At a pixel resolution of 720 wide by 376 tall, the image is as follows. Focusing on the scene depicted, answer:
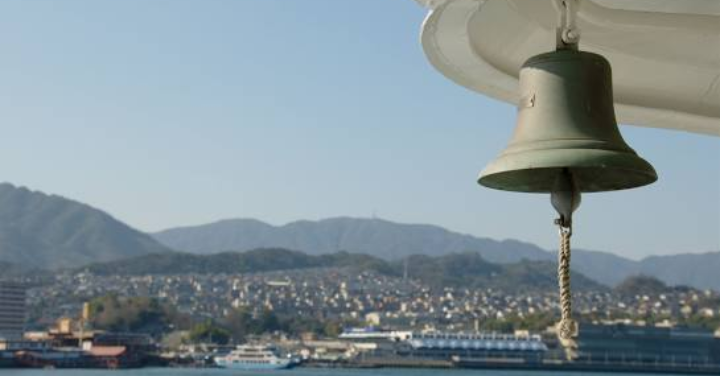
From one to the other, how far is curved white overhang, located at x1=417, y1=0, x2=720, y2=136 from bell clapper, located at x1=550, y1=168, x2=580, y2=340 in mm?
339

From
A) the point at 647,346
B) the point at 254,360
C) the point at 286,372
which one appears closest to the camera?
the point at 286,372

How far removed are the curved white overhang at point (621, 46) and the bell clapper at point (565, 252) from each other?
34cm

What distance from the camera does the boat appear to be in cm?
7654

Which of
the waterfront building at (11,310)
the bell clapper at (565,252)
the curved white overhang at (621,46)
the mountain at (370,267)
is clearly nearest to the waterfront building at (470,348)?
the waterfront building at (11,310)

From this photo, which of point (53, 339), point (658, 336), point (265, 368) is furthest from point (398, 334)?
point (53, 339)

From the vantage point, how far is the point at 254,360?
77.4 meters

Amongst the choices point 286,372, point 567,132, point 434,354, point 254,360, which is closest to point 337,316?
point 434,354

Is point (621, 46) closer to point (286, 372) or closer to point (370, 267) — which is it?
point (286, 372)

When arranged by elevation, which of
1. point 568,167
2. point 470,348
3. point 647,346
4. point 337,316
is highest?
point 337,316

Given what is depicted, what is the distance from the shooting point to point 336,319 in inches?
4692

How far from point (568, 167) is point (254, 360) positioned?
7635cm

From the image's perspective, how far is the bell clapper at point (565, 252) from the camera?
1.96 meters

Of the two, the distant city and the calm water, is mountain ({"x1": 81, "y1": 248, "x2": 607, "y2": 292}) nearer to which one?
the distant city

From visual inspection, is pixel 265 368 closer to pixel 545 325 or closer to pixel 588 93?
pixel 545 325
